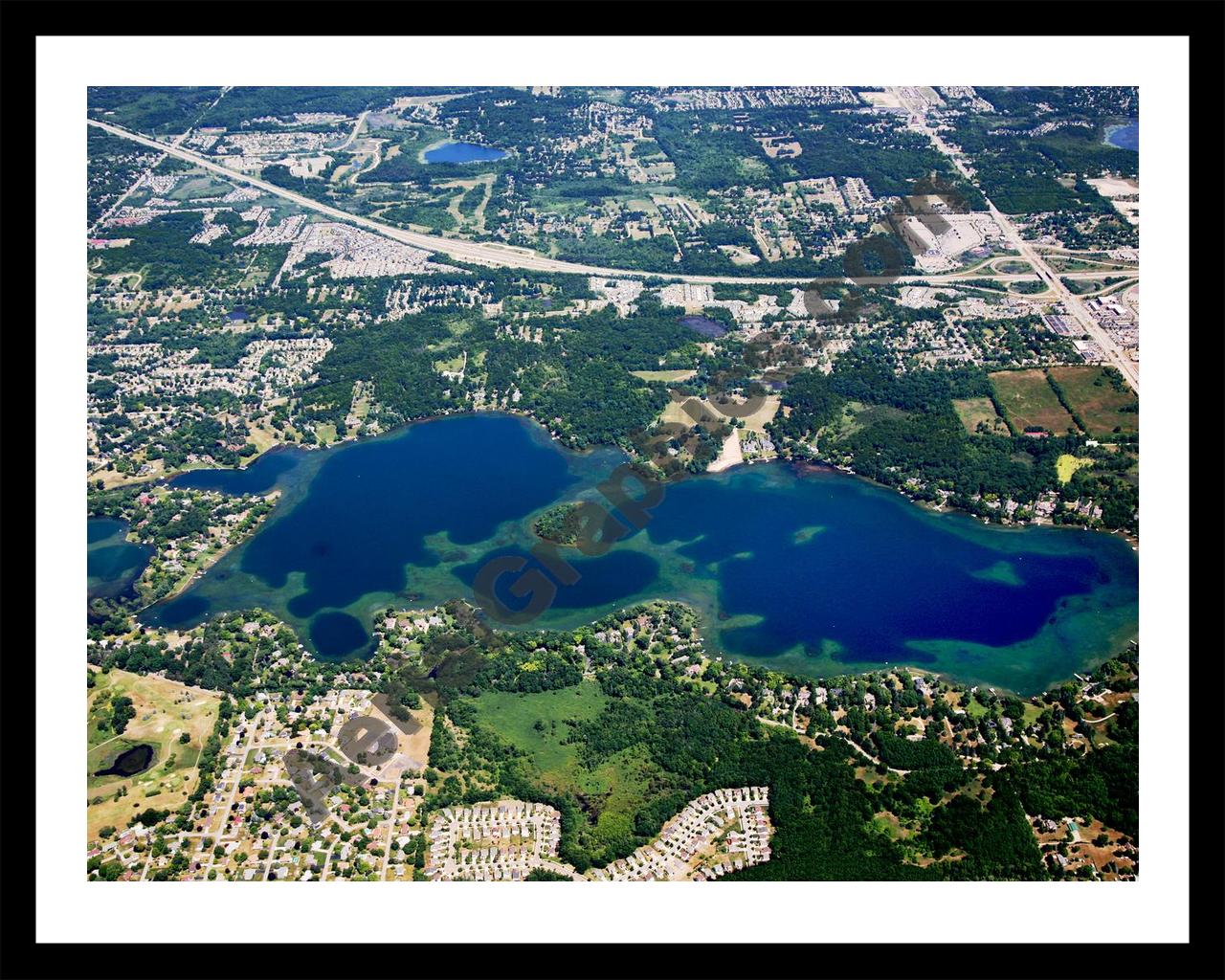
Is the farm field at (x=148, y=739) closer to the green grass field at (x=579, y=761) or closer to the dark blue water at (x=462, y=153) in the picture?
the green grass field at (x=579, y=761)

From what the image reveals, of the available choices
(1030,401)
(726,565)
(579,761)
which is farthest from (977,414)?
(579,761)

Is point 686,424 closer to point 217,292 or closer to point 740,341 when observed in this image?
point 740,341

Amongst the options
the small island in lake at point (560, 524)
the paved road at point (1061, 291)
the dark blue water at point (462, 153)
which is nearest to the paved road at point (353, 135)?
the dark blue water at point (462, 153)

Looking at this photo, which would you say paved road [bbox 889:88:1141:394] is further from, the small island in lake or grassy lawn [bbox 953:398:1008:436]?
the small island in lake

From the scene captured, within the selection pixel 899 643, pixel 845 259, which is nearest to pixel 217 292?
pixel 845 259

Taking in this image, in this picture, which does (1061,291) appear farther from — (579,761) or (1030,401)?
(579,761)

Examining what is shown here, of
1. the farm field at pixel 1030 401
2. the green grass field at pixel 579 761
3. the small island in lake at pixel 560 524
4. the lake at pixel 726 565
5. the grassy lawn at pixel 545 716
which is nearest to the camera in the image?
the green grass field at pixel 579 761
